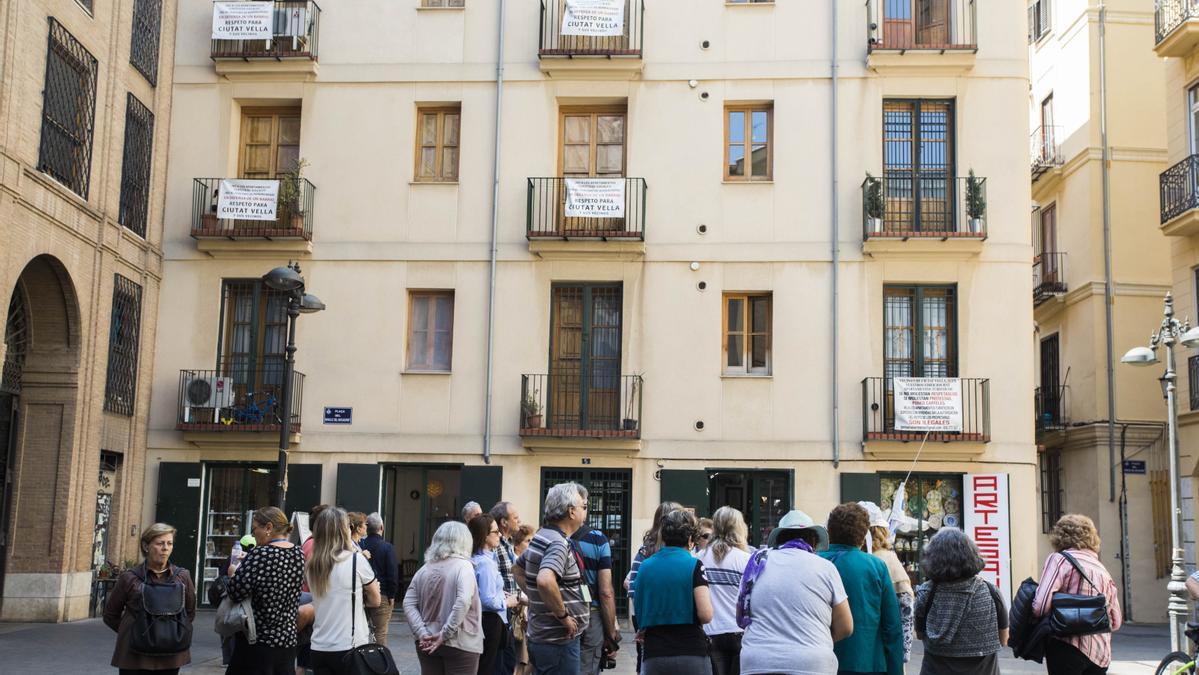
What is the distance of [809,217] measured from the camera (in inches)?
947

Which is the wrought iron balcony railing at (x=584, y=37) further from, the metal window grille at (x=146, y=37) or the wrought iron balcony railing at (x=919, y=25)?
the metal window grille at (x=146, y=37)

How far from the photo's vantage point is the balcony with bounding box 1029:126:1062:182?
32.1 m

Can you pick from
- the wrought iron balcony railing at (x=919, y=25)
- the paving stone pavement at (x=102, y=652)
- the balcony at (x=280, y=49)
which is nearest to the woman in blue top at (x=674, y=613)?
the paving stone pavement at (x=102, y=652)

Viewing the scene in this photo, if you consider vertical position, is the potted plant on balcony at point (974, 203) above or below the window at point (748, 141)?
below

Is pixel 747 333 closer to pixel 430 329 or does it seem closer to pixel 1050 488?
pixel 430 329

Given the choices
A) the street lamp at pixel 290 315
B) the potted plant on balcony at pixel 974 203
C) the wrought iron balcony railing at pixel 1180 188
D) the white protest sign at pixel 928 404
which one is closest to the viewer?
the street lamp at pixel 290 315

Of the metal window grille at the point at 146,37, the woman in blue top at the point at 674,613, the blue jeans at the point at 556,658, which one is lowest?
the blue jeans at the point at 556,658

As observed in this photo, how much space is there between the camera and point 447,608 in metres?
10.0

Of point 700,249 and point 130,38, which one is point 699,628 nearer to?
point 700,249

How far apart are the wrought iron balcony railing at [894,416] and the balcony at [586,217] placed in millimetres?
4957

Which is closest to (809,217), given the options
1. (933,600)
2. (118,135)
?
(118,135)

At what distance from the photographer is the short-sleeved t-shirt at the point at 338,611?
9.45 meters

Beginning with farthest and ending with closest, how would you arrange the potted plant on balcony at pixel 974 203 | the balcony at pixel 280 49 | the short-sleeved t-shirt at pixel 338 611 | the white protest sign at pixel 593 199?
the balcony at pixel 280 49 < the white protest sign at pixel 593 199 < the potted plant on balcony at pixel 974 203 < the short-sleeved t-shirt at pixel 338 611

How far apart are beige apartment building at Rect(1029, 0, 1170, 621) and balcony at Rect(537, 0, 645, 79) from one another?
12215 mm
